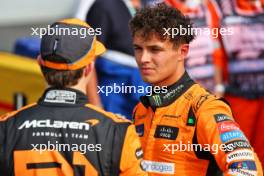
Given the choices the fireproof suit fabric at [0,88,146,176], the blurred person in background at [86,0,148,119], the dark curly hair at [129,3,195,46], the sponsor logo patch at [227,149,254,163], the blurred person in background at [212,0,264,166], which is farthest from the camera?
the blurred person in background at [212,0,264,166]

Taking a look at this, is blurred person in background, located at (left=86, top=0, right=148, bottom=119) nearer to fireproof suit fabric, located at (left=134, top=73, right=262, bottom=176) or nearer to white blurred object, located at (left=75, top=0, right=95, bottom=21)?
white blurred object, located at (left=75, top=0, right=95, bottom=21)

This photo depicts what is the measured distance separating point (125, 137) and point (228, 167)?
1.47 feet

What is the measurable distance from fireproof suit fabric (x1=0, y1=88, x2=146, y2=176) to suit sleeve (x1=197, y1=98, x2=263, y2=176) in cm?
32

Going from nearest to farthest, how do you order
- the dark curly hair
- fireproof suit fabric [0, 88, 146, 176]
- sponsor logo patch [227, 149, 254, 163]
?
fireproof suit fabric [0, 88, 146, 176] → sponsor logo patch [227, 149, 254, 163] → the dark curly hair

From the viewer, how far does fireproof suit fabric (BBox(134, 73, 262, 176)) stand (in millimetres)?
3438

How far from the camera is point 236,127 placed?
352cm

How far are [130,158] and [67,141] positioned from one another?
26 cm

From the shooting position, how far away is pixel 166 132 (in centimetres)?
371

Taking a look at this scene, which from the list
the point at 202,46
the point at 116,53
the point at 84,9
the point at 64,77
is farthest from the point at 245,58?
the point at 64,77

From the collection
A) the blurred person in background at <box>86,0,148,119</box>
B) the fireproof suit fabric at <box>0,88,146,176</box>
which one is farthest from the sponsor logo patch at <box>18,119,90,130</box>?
the blurred person in background at <box>86,0,148,119</box>

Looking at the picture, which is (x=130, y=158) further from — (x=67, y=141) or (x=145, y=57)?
(x=145, y=57)

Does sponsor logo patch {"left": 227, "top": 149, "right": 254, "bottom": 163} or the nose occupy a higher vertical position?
the nose

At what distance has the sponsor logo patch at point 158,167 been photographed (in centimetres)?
367

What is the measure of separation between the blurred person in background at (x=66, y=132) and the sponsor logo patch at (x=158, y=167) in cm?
34
